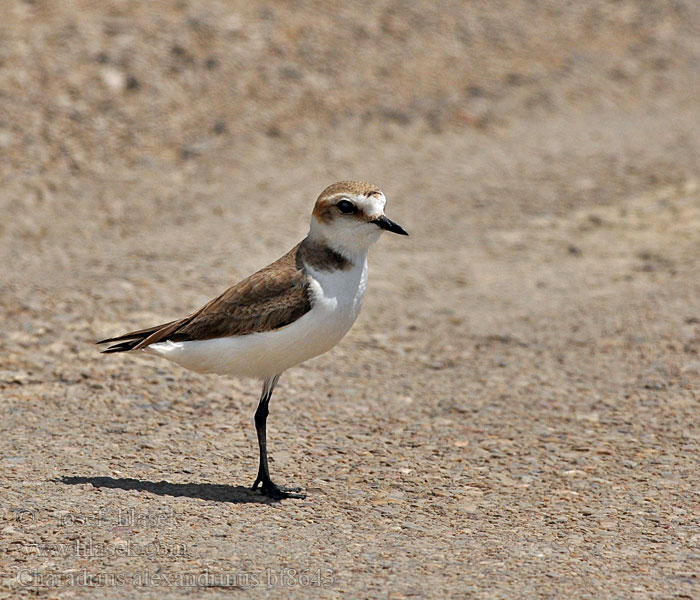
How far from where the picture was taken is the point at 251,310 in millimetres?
5797

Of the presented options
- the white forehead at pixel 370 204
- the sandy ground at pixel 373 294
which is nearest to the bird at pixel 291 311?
the white forehead at pixel 370 204

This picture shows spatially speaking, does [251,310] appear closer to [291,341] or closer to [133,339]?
[291,341]

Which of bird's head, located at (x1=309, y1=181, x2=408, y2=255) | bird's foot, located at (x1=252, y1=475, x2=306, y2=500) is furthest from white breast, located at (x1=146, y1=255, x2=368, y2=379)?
bird's foot, located at (x1=252, y1=475, x2=306, y2=500)

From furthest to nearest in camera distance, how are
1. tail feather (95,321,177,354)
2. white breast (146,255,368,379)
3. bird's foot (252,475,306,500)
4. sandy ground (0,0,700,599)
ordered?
tail feather (95,321,177,354) < bird's foot (252,475,306,500) < white breast (146,255,368,379) < sandy ground (0,0,700,599)

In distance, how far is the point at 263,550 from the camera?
5.00 meters

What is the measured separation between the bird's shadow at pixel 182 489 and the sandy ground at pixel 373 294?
1.4 inches

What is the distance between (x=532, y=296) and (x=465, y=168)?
3.18 m

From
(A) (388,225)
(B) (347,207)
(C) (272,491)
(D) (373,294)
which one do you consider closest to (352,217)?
(B) (347,207)

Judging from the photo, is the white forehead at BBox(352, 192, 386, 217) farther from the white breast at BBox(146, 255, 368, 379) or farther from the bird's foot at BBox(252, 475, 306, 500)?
the bird's foot at BBox(252, 475, 306, 500)

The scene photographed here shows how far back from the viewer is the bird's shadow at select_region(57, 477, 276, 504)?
5660mm

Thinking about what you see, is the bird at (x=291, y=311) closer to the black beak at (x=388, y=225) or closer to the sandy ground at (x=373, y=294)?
the black beak at (x=388, y=225)

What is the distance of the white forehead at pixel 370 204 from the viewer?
18.9 ft

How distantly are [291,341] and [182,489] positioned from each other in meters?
1.02

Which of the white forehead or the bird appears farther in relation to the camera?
the white forehead
